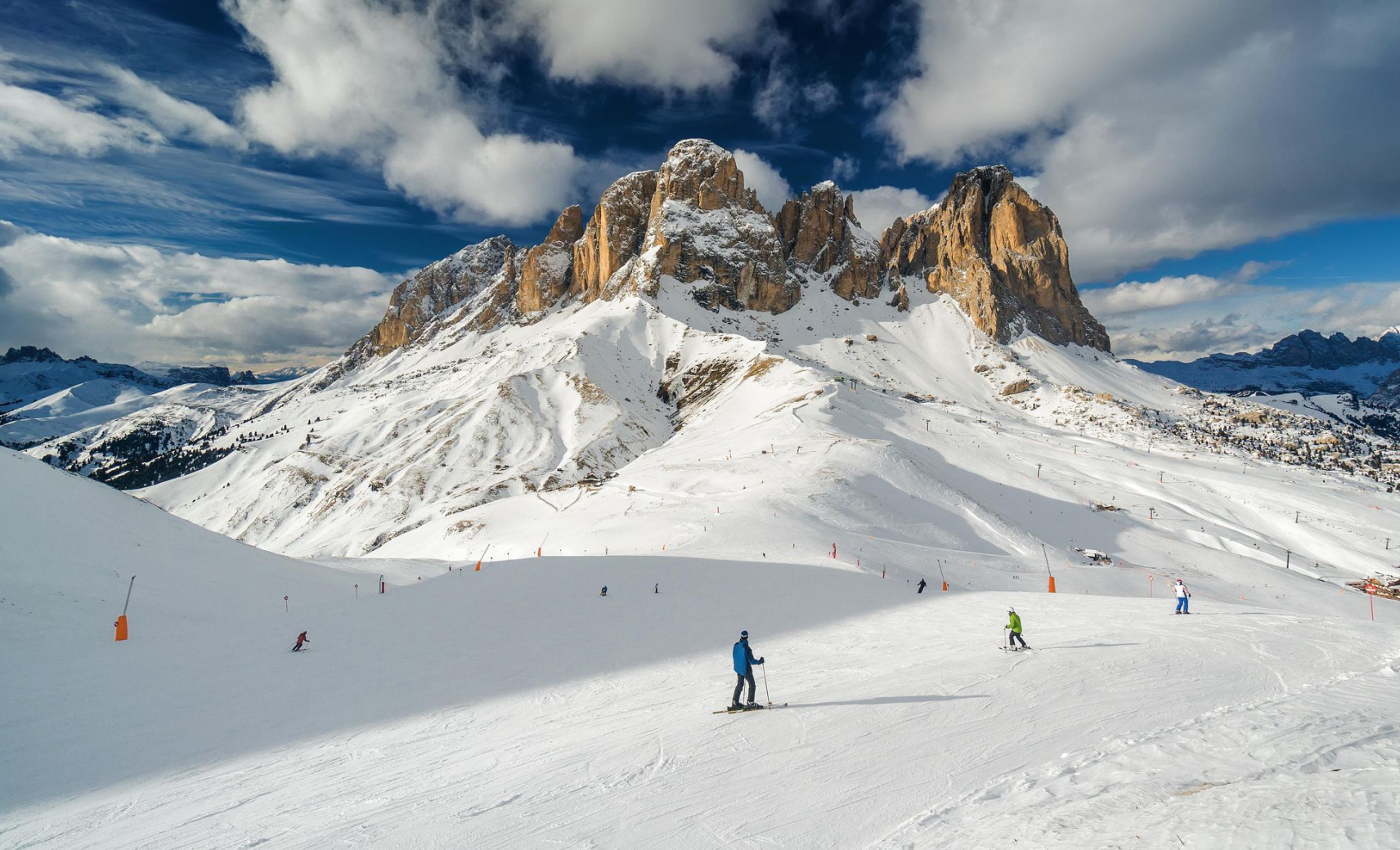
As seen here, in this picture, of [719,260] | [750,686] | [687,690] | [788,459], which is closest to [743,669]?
[750,686]

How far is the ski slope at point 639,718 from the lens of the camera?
24.2 feet

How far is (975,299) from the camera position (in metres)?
197

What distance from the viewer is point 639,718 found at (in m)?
11.7

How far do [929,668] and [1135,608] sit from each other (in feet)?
39.9

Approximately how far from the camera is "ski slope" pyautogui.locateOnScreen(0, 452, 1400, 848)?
291 inches

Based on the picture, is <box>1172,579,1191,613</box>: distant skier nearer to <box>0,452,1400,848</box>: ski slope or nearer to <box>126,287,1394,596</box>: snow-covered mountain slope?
<box>0,452,1400,848</box>: ski slope

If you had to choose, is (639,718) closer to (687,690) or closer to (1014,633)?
(687,690)

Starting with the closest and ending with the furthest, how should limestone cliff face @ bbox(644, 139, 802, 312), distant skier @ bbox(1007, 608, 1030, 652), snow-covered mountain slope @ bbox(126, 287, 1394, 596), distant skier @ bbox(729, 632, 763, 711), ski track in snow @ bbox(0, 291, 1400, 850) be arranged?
ski track in snow @ bbox(0, 291, 1400, 850) < distant skier @ bbox(729, 632, 763, 711) < distant skier @ bbox(1007, 608, 1030, 652) < snow-covered mountain slope @ bbox(126, 287, 1394, 596) < limestone cliff face @ bbox(644, 139, 802, 312)

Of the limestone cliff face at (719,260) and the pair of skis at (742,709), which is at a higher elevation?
the limestone cliff face at (719,260)

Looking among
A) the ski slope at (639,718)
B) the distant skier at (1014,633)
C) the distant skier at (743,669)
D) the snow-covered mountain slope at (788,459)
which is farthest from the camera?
the snow-covered mountain slope at (788,459)

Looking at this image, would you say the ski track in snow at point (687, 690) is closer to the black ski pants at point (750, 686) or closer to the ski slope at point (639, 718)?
the ski slope at point (639, 718)

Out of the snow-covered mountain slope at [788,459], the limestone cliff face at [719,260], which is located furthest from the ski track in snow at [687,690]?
the limestone cliff face at [719,260]

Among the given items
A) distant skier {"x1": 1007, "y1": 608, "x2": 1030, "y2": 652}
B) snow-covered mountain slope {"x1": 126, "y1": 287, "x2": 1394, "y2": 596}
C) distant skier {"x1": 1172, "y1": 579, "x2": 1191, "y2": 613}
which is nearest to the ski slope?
distant skier {"x1": 1007, "y1": 608, "x2": 1030, "y2": 652}

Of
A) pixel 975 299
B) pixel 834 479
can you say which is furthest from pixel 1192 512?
pixel 975 299
